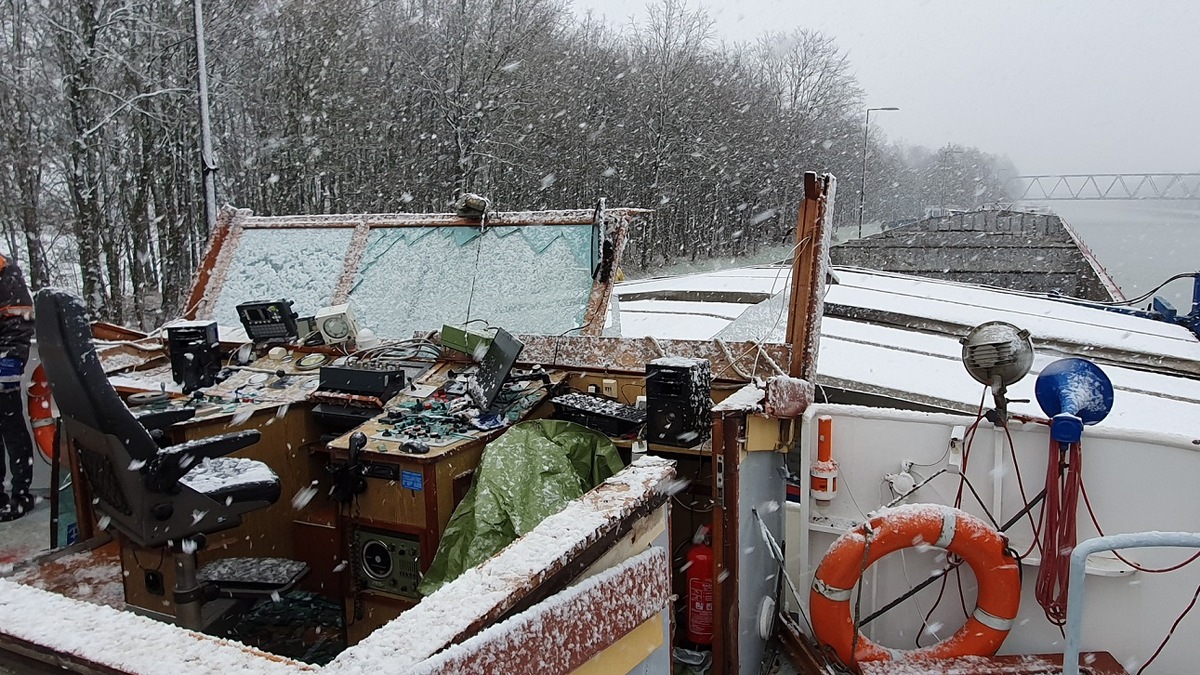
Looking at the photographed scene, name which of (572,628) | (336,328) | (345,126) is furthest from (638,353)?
(345,126)

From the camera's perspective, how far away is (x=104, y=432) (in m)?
2.84

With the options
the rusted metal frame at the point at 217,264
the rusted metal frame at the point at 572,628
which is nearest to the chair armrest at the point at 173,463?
the rusted metal frame at the point at 572,628

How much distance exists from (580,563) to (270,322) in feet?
12.2

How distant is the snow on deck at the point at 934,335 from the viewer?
679 cm

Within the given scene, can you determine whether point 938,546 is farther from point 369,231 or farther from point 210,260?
point 210,260

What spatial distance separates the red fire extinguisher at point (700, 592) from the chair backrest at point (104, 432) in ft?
6.62

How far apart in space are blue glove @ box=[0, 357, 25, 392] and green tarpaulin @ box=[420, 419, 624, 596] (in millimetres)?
3973

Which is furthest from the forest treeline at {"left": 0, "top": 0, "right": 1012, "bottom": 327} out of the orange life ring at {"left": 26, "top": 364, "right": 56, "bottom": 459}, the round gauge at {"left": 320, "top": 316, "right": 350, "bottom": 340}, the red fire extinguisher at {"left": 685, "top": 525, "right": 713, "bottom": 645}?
the red fire extinguisher at {"left": 685, "top": 525, "right": 713, "bottom": 645}

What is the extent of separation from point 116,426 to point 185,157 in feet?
52.7

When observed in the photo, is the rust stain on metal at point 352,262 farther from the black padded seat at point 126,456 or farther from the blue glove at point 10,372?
the blue glove at point 10,372

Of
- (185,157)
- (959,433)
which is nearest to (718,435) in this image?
(959,433)

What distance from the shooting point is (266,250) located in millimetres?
5312

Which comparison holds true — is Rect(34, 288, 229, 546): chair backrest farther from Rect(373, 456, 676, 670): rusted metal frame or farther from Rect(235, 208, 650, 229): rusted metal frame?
Rect(235, 208, 650, 229): rusted metal frame

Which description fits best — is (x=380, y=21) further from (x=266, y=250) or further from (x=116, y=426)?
(x=116, y=426)
